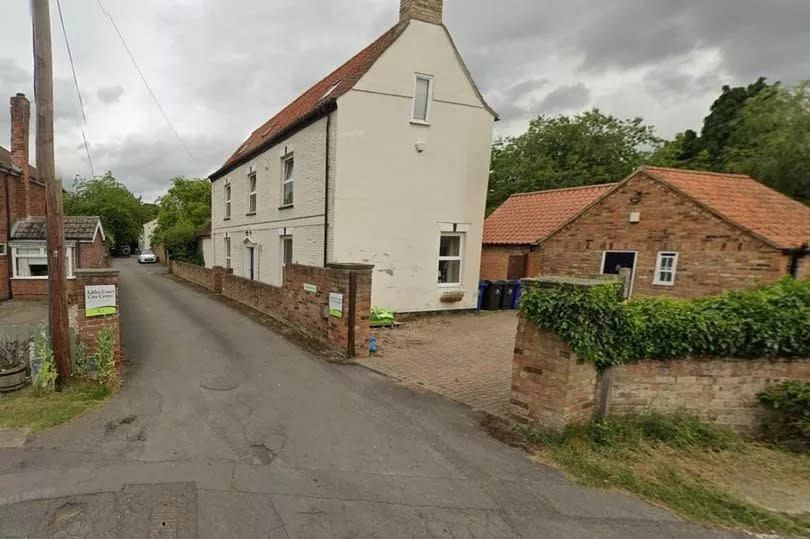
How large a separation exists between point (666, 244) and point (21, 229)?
72.7ft

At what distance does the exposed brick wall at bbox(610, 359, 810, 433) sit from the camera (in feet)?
15.4

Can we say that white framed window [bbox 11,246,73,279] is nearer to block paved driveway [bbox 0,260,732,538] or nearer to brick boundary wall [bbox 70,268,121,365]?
brick boundary wall [bbox 70,268,121,365]

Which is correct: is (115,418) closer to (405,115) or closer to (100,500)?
(100,500)

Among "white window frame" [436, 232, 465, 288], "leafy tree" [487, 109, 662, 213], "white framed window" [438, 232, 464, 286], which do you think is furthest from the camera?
"leafy tree" [487, 109, 662, 213]

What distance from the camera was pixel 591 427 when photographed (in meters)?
4.51

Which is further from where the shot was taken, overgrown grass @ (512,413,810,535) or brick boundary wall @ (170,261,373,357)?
brick boundary wall @ (170,261,373,357)

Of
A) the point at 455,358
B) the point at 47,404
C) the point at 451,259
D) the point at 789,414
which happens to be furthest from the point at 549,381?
the point at 451,259

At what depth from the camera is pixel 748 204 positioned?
418 inches

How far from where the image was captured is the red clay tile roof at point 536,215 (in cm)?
1664

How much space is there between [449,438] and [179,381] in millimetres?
4475

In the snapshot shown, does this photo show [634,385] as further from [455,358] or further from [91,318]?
[91,318]

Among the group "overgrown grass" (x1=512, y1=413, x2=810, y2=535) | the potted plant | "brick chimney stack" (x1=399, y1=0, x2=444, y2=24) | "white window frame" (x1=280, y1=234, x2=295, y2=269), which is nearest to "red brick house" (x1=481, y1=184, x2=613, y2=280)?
"white window frame" (x1=280, y1=234, x2=295, y2=269)

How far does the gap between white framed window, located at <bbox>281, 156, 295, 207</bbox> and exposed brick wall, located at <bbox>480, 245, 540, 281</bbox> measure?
8.73 metres

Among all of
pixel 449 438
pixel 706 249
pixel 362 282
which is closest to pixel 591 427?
pixel 449 438
